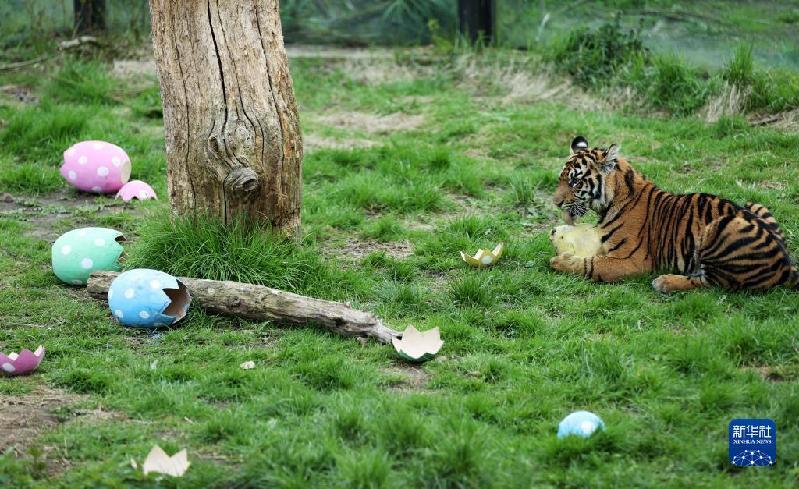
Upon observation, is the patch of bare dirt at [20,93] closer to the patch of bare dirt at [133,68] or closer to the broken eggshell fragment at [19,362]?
the patch of bare dirt at [133,68]

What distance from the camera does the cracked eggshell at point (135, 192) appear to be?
900 cm

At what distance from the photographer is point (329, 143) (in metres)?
10.6

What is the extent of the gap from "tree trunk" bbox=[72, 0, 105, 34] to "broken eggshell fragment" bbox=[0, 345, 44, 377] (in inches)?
324

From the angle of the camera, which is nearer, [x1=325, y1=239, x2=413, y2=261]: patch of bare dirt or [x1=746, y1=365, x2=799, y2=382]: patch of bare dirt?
[x1=746, y1=365, x2=799, y2=382]: patch of bare dirt

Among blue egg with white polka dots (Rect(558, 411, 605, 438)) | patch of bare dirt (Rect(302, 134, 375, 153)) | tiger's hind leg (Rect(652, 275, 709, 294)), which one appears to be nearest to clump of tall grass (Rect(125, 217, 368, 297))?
tiger's hind leg (Rect(652, 275, 709, 294))

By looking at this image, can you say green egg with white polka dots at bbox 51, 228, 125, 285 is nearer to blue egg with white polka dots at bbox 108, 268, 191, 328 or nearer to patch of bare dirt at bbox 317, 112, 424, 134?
blue egg with white polka dots at bbox 108, 268, 191, 328

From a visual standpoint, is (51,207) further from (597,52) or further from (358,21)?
(358,21)

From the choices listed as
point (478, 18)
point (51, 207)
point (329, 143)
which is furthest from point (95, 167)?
point (478, 18)

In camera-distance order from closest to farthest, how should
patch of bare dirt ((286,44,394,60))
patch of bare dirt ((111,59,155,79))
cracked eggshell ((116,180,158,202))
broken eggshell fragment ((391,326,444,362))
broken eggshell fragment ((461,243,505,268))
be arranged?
broken eggshell fragment ((391,326,444,362)) < broken eggshell fragment ((461,243,505,268)) < cracked eggshell ((116,180,158,202)) < patch of bare dirt ((111,59,155,79)) < patch of bare dirt ((286,44,394,60))

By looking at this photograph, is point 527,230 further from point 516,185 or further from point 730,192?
point 730,192

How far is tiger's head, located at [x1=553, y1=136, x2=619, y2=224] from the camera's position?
23.3ft

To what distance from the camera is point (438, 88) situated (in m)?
12.6

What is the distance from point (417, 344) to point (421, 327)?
1.45ft

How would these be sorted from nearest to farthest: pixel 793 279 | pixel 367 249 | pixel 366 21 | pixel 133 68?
1. pixel 793 279
2. pixel 367 249
3. pixel 133 68
4. pixel 366 21
